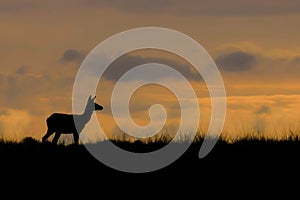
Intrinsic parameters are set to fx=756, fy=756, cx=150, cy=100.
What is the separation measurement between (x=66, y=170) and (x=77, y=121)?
9411mm

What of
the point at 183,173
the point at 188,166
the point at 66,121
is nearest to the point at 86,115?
the point at 66,121

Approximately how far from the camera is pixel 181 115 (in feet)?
77.2

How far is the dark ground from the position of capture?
19891 millimetres

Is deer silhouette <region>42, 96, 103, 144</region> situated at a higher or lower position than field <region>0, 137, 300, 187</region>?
higher

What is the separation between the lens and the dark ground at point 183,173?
1989 cm

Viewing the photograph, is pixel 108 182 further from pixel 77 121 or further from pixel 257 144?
pixel 77 121

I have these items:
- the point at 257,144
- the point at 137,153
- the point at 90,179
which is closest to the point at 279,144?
the point at 257,144

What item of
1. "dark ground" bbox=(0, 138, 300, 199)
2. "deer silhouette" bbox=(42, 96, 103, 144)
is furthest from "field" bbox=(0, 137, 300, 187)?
"deer silhouette" bbox=(42, 96, 103, 144)

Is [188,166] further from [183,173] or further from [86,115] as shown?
[86,115]

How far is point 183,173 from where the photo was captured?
20.4 m

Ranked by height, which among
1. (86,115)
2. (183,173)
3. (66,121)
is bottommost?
(183,173)

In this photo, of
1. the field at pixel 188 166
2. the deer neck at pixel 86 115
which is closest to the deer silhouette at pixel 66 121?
the deer neck at pixel 86 115

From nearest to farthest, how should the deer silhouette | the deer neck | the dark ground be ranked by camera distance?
the dark ground
the deer silhouette
the deer neck

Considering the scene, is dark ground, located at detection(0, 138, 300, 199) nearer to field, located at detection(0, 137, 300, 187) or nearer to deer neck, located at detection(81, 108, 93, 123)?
field, located at detection(0, 137, 300, 187)
